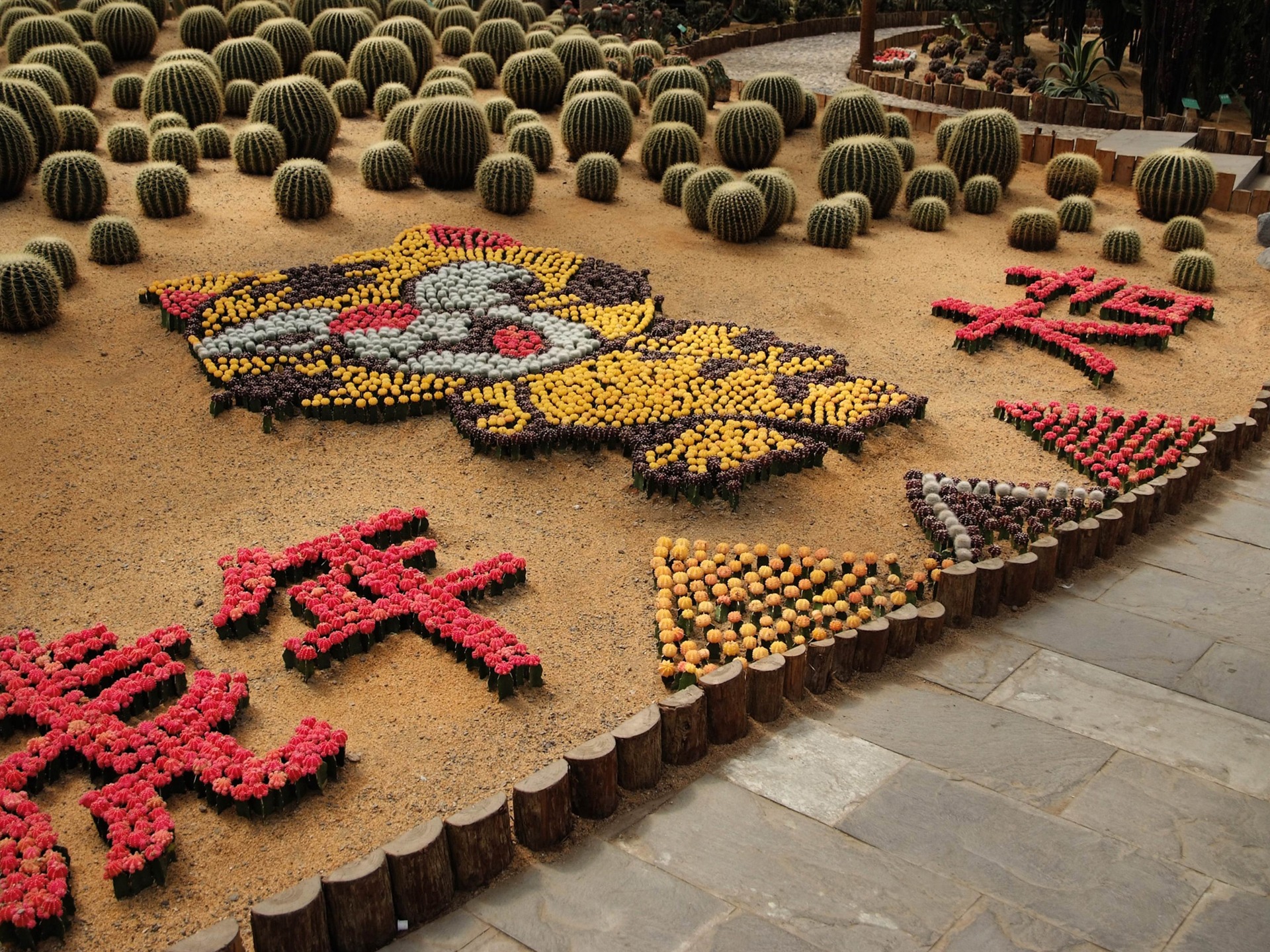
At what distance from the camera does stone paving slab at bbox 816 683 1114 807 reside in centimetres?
525

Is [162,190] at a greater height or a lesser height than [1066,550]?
greater

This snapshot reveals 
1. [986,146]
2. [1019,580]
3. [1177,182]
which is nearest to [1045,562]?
[1019,580]

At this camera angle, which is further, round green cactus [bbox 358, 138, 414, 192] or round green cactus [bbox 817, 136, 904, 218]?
round green cactus [bbox 817, 136, 904, 218]

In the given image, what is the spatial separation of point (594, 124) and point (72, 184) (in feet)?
20.8

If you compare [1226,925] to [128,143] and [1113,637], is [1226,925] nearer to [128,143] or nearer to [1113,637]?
[1113,637]

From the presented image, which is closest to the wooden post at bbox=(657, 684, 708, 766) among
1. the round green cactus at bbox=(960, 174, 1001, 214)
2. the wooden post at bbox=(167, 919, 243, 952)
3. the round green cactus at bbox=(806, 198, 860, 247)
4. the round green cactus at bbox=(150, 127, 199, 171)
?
the wooden post at bbox=(167, 919, 243, 952)

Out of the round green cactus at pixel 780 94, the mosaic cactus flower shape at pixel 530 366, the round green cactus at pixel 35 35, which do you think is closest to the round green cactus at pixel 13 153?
the mosaic cactus flower shape at pixel 530 366

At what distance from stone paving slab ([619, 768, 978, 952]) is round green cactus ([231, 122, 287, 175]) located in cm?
1135

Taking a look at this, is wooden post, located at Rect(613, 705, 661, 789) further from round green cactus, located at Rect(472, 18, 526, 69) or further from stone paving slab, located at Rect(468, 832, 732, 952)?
round green cactus, located at Rect(472, 18, 526, 69)

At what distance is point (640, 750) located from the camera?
206 inches

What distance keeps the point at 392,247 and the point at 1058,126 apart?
11.4 m

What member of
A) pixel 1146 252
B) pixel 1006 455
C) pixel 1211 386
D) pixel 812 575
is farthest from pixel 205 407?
pixel 1146 252

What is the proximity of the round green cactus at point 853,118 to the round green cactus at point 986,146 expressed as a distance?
1128 millimetres

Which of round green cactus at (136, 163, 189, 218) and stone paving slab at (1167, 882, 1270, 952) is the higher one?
round green cactus at (136, 163, 189, 218)
